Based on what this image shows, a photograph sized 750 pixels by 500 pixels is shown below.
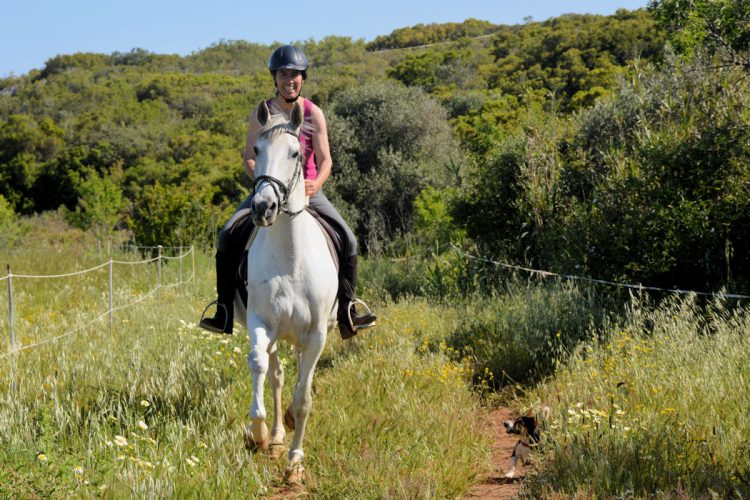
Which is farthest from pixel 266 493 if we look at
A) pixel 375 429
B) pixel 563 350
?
pixel 563 350

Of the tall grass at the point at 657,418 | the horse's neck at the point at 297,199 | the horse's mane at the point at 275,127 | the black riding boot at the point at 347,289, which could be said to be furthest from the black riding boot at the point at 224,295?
the tall grass at the point at 657,418

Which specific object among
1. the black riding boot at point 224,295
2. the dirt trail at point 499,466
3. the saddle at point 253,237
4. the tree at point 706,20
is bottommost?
the dirt trail at point 499,466

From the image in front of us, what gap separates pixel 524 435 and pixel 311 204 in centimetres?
273

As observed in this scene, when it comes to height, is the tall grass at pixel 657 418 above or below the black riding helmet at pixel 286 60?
below

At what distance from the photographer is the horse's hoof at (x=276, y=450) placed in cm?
542

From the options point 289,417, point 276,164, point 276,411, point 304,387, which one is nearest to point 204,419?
point 276,411

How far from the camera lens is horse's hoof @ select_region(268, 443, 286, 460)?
5.42 meters

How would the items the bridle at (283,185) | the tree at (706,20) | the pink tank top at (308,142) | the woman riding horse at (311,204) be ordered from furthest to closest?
the tree at (706,20)
the pink tank top at (308,142)
the woman riding horse at (311,204)
the bridle at (283,185)

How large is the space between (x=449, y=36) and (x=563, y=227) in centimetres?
10005

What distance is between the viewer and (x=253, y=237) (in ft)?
18.1

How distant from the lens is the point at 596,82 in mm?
33812

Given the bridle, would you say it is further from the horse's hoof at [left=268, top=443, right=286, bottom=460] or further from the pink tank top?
the horse's hoof at [left=268, top=443, right=286, bottom=460]

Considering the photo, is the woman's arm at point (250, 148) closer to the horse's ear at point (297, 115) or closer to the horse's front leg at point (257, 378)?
the horse's ear at point (297, 115)

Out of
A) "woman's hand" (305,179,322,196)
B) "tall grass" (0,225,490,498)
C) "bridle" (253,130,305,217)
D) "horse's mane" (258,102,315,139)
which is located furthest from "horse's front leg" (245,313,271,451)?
"horse's mane" (258,102,315,139)
